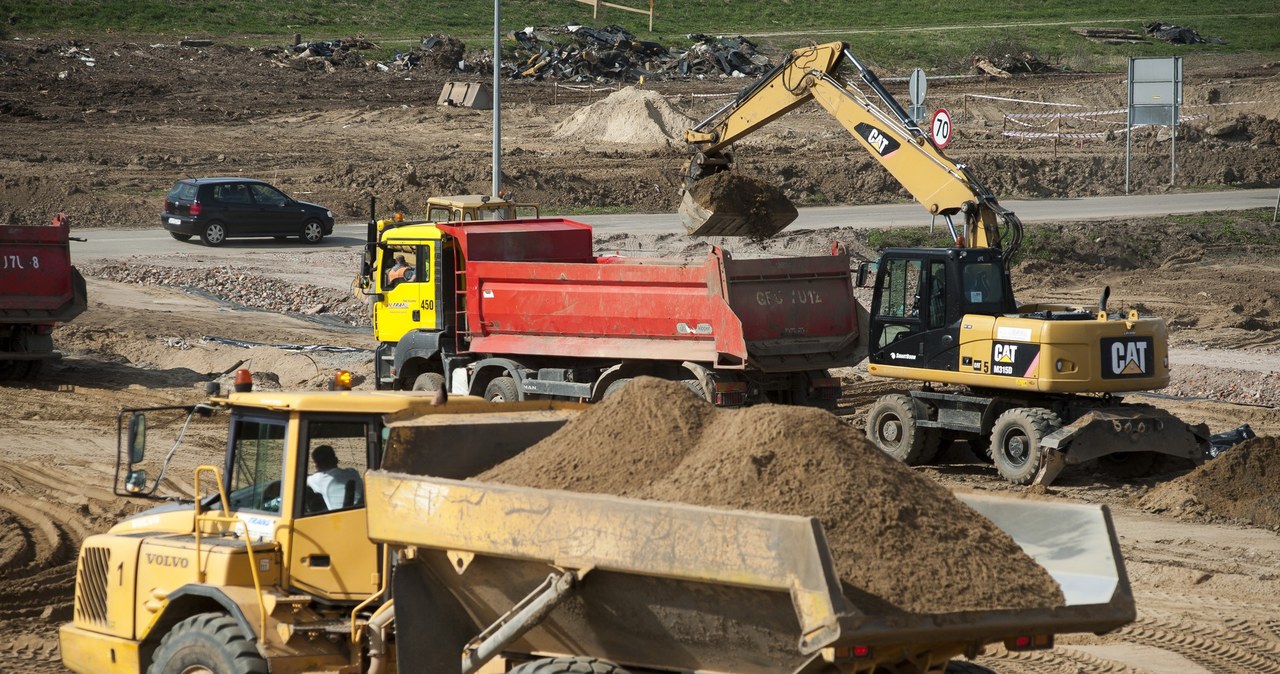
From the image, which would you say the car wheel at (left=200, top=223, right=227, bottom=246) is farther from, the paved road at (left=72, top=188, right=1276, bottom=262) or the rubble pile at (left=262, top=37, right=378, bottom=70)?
the rubble pile at (left=262, top=37, right=378, bottom=70)

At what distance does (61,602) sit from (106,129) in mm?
33348

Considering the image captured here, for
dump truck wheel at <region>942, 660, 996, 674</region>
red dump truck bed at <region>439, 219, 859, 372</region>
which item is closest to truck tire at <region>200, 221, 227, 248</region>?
red dump truck bed at <region>439, 219, 859, 372</region>

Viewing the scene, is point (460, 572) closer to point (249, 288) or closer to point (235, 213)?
point (249, 288)

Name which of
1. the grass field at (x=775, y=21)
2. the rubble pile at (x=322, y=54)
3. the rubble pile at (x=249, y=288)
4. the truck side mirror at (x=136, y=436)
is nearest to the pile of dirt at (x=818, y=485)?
the truck side mirror at (x=136, y=436)

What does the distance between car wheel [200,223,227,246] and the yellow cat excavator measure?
17.0 meters

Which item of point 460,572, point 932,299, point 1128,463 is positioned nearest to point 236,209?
point 932,299

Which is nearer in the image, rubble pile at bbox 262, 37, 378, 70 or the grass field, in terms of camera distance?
rubble pile at bbox 262, 37, 378, 70

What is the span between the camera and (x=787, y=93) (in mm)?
19734

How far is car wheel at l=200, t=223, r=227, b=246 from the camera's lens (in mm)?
30391

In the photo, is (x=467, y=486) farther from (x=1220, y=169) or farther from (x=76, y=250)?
(x=1220, y=169)

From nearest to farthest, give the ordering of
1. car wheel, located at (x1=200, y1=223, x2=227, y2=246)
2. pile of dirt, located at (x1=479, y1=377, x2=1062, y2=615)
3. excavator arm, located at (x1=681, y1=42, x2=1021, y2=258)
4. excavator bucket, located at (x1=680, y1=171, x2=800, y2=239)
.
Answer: pile of dirt, located at (x1=479, y1=377, x2=1062, y2=615) < excavator arm, located at (x1=681, y1=42, x2=1021, y2=258) < excavator bucket, located at (x1=680, y1=171, x2=800, y2=239) < car wheel, located at (x1=200, y1=223, x2=227, y2=246)

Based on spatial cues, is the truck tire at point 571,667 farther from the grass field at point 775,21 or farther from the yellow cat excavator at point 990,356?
the grass field at point 775,21

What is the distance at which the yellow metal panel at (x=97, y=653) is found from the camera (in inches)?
288

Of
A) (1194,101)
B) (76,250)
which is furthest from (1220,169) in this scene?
(76,250)
